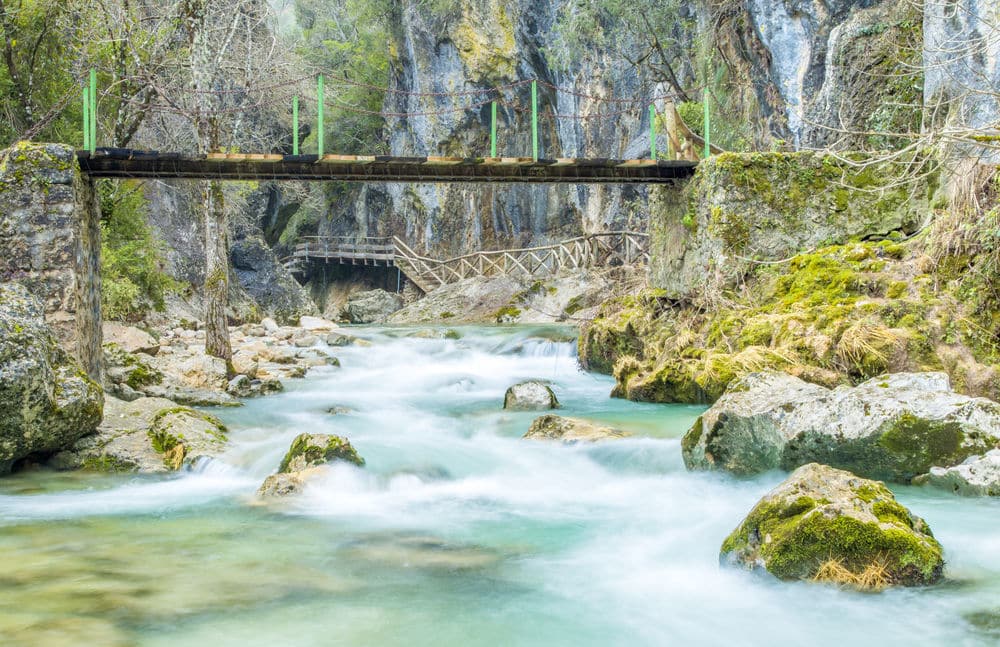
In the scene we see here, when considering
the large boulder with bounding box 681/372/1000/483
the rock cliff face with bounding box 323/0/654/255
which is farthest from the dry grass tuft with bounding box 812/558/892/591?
the rock cliff face with bounding box 323/0/654/255

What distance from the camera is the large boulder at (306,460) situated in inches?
275

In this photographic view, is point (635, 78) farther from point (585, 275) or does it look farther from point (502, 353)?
point (502, 353)

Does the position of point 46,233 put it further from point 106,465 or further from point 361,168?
point 361,168

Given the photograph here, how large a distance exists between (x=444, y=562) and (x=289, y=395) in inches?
316

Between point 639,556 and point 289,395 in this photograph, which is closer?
point 639,556

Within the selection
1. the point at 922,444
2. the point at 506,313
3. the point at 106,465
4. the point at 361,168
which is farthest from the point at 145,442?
the point at 506,313

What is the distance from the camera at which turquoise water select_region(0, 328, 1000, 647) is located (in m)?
4.13

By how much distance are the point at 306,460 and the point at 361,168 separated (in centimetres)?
519

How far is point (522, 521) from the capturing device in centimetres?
632

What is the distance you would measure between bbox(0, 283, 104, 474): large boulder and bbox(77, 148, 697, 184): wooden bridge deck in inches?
115

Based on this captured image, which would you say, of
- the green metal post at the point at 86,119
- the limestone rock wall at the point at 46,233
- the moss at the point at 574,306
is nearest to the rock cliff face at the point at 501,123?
the moss at the point at 574,306

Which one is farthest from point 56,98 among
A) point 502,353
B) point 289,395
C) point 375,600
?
point 375,600

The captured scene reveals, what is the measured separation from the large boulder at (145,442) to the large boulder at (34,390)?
18 cm

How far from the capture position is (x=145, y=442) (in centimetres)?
831
